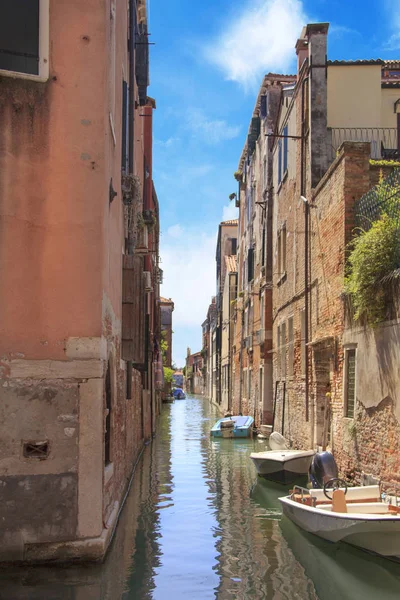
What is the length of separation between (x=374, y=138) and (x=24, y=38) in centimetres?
1120

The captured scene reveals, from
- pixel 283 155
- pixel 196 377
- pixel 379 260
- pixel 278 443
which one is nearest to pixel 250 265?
pixel 283 155

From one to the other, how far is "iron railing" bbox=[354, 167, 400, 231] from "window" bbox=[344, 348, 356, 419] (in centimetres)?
206

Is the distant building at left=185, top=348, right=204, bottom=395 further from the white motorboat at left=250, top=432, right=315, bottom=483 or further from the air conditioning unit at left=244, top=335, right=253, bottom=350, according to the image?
the white motorboat at left=250, top=432, right=315, bottom=483

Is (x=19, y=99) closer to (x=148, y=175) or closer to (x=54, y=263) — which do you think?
(x=54, y=263)

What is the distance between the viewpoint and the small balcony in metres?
16.4

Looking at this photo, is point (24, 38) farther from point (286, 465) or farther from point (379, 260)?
point (286, 465)

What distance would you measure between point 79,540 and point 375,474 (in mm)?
4696

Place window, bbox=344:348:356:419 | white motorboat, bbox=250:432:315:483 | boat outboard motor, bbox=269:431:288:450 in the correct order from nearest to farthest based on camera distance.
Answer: window, bbox=344:348:356:419 < white motorboat, bbox=250:432:315:483 < boat outboard motor, bbox=269:431:288:450

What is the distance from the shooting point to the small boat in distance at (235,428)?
2314 cm

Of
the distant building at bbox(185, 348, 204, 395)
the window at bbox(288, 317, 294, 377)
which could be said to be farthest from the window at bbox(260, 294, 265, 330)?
the distant building at bbox(185, 348, 204, 395)

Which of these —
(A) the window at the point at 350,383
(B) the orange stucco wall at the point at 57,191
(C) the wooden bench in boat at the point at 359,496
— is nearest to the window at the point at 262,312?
(A) the window at the point at 350,383

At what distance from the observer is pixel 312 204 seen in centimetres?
1533

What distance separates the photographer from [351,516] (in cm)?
754

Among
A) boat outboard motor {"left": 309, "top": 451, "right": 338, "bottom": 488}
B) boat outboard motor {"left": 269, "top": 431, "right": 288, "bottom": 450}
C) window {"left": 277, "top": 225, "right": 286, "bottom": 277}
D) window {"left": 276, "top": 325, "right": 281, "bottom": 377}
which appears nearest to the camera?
boat outboard motor {"left": 309, "top": 451, "right": 338, "bottom": 488}
